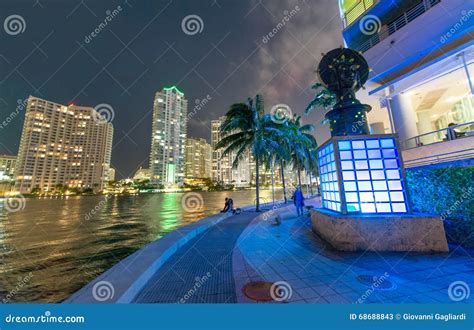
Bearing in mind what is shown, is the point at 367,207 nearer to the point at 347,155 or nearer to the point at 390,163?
the point at 390,163

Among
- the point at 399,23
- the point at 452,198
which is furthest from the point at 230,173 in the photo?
the point at 452,198

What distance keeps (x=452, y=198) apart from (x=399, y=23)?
1835 cm

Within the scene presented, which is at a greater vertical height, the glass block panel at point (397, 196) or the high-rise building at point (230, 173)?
the high-rise building at point (230, 173)

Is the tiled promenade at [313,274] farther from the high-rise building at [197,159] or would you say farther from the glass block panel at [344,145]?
the high-rise building at [197,159]

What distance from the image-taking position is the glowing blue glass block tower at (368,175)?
6.75 m

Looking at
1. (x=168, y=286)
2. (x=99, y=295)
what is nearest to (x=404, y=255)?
(x=168, y=286)

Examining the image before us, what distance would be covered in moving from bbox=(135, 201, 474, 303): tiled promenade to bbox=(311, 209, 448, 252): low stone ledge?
283 mm

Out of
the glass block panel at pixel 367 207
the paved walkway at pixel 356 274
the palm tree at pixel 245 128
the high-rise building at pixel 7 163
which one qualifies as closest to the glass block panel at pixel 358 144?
the glass block panel at pixel 367 207

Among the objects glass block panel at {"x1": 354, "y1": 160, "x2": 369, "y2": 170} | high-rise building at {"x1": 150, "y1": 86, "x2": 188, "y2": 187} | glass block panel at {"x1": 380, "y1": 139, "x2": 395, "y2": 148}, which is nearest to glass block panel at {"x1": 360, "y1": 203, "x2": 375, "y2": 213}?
glass block panel at {"x1": 354, "y1": 160, "x2": 369, "y2": 170}

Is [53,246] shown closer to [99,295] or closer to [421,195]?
[99,295]

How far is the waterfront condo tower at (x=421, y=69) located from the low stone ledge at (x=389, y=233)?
678 centimetres

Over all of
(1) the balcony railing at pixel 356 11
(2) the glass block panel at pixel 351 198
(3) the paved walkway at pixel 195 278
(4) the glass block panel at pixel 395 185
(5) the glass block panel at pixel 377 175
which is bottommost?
(3) the paved walkway at pixel 195 278

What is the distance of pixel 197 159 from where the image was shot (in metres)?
176

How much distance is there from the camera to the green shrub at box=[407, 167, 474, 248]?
20.0 ft
